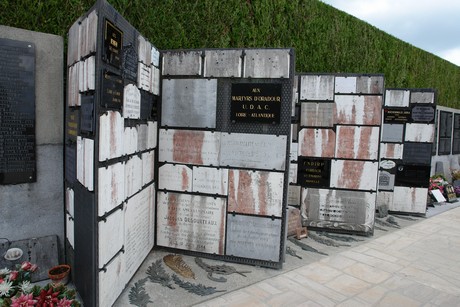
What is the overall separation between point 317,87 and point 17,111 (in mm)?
4973

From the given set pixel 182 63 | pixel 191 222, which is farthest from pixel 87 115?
pixel 191 222

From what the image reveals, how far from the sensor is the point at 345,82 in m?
6.12

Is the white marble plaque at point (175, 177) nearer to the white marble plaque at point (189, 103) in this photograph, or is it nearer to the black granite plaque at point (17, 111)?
the white marble plaque at point (189, 103)

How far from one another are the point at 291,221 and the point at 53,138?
4256 mm

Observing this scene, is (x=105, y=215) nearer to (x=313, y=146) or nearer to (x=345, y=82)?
(x=313, y=146)

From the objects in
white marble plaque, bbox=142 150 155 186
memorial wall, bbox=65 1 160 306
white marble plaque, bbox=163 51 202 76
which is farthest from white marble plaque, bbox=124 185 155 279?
white marble plaque, bbox=163 51 202 76

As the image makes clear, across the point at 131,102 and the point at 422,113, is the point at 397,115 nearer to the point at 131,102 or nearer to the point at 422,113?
the point at 422,113

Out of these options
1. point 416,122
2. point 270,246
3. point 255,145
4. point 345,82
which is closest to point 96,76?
point 255,145

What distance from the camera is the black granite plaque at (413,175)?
7.84 metres

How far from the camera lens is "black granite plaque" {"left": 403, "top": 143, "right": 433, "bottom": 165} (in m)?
7.76

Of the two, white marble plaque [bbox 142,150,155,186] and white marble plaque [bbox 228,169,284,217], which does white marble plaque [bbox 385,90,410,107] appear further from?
white marble plaque [bbox 142,150,155,186]

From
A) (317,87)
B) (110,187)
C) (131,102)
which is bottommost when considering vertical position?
(110,187)

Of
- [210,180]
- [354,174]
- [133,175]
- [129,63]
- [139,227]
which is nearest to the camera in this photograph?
[129,63]

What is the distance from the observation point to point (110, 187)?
11.1 ft
